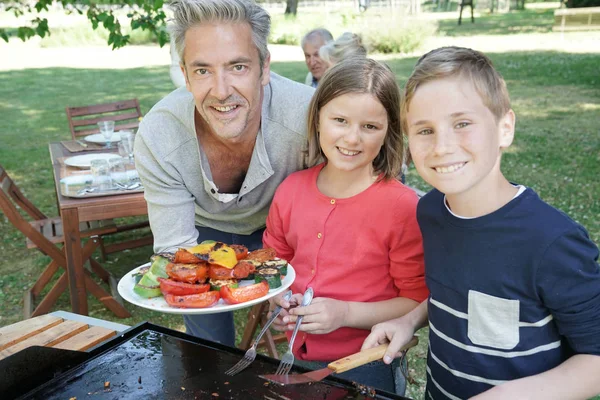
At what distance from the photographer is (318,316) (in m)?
1.89

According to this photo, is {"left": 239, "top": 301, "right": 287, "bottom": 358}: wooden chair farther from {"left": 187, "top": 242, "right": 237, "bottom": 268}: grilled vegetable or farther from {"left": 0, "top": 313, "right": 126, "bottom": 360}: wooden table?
{"left": 187, "top": 242, "right": 237, "bottom": 268}: grilled vegetable

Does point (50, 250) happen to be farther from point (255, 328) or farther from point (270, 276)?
point (270, 276)

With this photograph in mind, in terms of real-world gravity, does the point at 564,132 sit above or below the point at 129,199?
below

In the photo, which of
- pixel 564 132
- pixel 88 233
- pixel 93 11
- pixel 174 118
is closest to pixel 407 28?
pixel 564 132

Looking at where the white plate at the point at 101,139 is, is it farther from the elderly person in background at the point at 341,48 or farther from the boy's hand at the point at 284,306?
the boy's hand at the point at 284,306

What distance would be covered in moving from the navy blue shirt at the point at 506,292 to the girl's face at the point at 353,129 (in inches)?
12.8

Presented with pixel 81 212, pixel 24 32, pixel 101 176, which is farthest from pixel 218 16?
pixel 24 32

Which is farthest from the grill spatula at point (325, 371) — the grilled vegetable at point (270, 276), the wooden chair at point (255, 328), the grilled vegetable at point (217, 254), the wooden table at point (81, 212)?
the wooden table at point (81, 212)

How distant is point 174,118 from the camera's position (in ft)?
8.50

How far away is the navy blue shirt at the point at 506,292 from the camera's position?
1471 millimetres

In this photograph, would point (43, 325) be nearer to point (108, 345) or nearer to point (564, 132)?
point (108, 345)

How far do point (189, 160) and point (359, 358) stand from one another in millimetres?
1265

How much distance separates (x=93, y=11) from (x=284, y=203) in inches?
154

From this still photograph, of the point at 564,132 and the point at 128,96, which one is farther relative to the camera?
the point at 128,96
